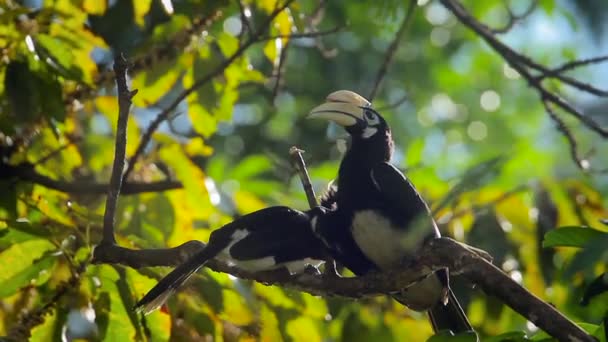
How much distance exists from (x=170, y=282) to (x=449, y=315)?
940mm

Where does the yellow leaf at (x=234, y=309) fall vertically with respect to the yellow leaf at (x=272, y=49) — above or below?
below

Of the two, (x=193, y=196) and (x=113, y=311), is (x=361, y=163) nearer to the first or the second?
(x=193, y=196)

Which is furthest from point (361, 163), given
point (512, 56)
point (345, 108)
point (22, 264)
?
point (22, 264)

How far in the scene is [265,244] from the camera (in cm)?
305

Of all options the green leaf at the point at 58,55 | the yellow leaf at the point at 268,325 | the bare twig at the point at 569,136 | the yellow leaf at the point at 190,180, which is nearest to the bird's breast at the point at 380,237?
the yellow leaf at the point at 268,325

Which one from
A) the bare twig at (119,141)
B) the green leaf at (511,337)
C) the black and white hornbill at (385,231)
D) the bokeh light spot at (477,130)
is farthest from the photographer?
the bokeh light spot at (477,130)

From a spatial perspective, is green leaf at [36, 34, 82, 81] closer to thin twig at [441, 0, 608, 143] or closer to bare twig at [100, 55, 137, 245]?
bare twig at [100, 55, 137, 245]

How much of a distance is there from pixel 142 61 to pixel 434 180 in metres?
1.16

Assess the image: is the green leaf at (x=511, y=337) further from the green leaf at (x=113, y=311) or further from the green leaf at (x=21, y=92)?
the green leaf at (x=21, y=92)

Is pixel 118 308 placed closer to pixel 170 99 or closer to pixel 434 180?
pixel 434 180

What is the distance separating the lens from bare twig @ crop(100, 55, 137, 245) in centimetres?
258

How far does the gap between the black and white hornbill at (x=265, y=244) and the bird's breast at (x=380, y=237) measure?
0.38ft

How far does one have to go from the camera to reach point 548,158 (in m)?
5.55

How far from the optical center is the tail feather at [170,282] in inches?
108
